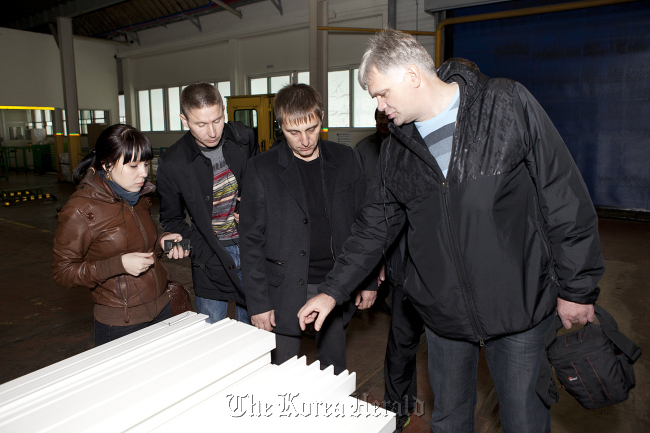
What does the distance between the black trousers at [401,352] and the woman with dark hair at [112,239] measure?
99 centimetres

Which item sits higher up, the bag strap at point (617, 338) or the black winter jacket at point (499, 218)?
the black winter jacket at point (499, 218)

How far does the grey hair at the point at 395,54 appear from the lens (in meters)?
1.23

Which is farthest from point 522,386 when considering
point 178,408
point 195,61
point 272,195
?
point 195,61

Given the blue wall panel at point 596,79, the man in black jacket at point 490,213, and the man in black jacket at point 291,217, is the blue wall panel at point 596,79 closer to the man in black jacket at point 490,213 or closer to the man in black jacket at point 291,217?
the man in black jacket at point 291,217

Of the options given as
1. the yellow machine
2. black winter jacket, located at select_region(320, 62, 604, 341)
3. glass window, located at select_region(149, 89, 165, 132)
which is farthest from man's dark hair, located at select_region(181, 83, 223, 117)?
glass window, located at select_region(149, 89, 165, 132)

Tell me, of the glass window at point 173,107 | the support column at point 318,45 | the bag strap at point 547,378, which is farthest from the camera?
the glass window at point 173,107

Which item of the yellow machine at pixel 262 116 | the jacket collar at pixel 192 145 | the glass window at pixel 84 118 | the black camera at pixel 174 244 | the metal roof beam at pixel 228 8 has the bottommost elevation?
the black camera at pixel 174 244

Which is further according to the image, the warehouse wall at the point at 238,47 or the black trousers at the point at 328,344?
the warehouse wall at the point at 238,47

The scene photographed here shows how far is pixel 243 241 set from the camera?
1729 mm

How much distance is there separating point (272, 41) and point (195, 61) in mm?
3104

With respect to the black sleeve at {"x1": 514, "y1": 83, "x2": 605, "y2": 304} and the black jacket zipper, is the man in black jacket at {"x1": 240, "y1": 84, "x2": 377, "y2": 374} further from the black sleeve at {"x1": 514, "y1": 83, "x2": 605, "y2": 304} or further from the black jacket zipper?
the black sleeve at {"x1": 514, "y1": 83, "x2": 605, "y2": 304}

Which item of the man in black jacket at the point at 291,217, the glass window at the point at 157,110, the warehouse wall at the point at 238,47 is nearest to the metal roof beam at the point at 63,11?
the warehouse wall at the point at 238,47

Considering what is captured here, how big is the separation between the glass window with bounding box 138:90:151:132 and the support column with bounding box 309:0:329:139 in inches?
387

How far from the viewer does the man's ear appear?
1232mm
